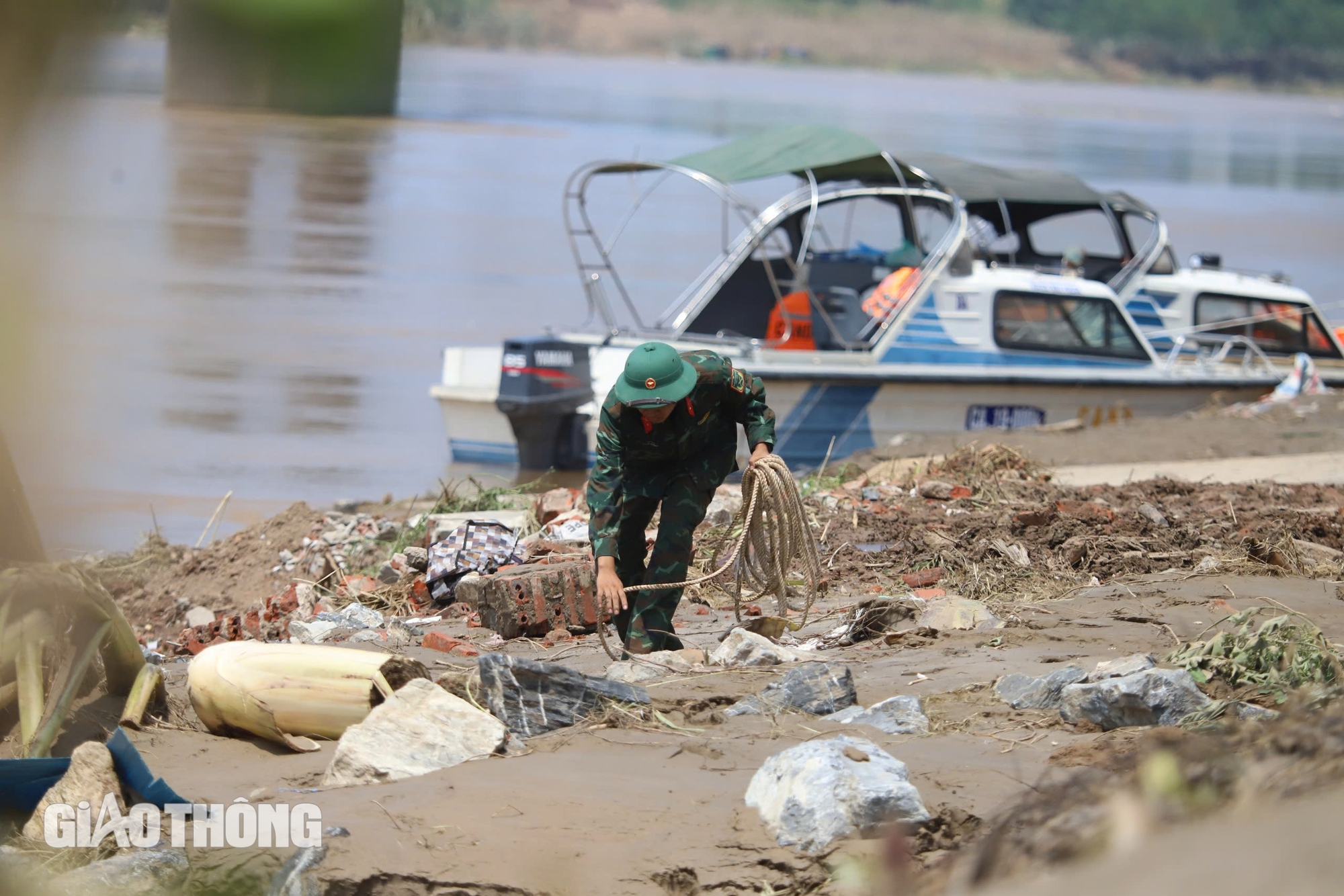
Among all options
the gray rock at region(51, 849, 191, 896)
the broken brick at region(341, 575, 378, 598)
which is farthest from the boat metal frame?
the gray rock at region(51, 849, 191, 896)

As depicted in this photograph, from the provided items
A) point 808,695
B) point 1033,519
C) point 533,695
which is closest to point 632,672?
point 533,695

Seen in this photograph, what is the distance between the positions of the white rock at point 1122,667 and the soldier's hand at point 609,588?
1845 millimetres

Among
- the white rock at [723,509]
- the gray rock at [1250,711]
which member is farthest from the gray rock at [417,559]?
the gray rock at [1250,711]

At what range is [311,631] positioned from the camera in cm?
621

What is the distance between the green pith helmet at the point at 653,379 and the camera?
5145mm

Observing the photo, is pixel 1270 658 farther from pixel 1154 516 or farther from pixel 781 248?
pixel 781 248

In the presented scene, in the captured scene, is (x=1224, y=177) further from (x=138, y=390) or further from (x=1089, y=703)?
(x=1089, y=703)

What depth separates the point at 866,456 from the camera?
37.1 ft

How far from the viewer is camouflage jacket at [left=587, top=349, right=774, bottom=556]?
18.0ft

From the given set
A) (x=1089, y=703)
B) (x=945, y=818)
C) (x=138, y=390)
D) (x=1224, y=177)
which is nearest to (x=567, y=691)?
(x=945, y=818)

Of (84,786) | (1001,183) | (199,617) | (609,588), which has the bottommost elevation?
(199,617)

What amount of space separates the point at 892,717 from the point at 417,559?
387 centimetres

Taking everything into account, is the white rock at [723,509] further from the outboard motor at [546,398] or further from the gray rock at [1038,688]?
the gray rock at [1038,688]

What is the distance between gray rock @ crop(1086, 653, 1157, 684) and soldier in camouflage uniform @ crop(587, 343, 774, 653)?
171cm
